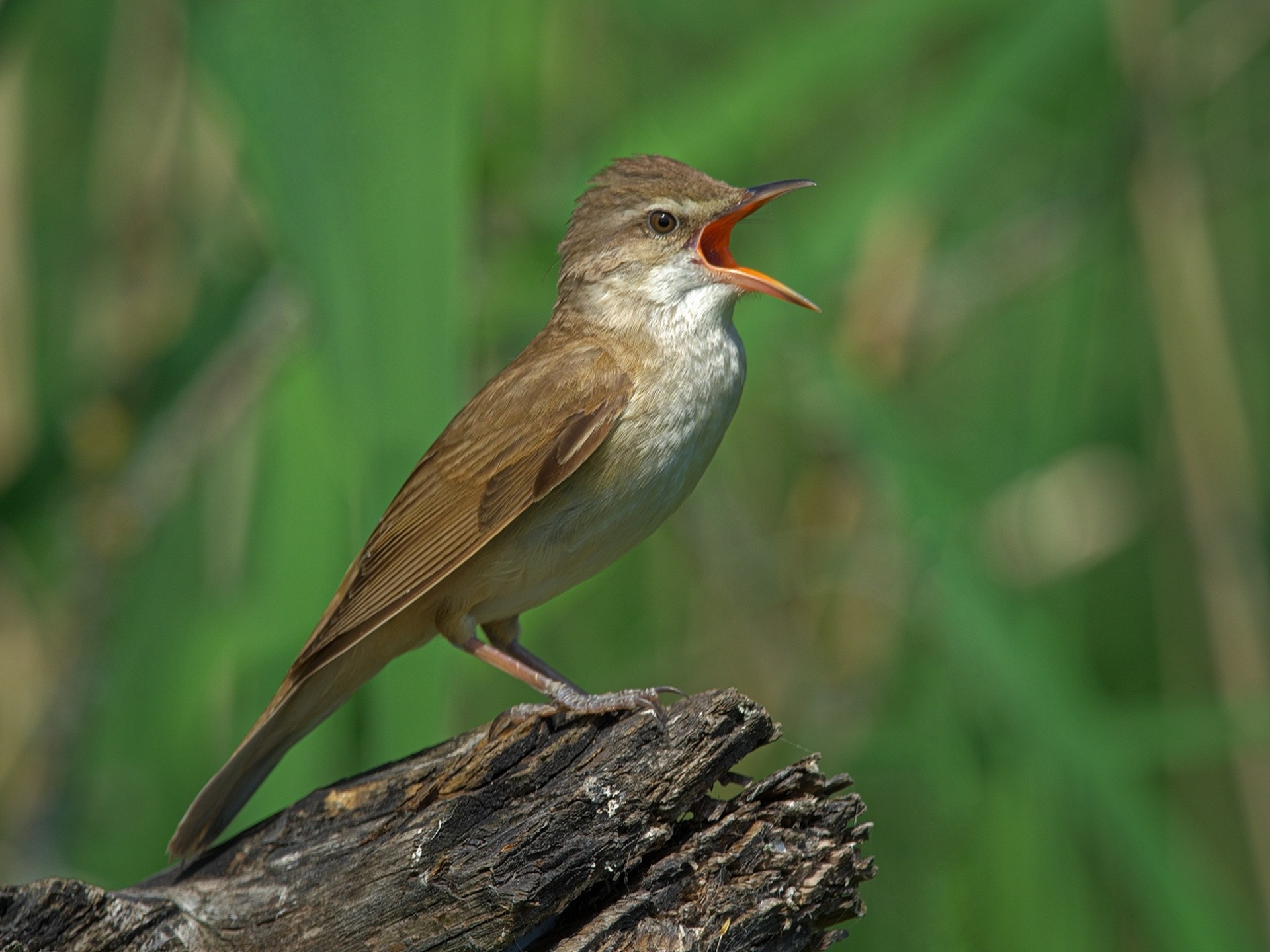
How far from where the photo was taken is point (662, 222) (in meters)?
3.28

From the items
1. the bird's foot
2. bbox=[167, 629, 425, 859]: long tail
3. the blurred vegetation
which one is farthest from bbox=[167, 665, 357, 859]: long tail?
the bird's foot

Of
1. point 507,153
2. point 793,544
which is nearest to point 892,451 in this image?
point 793,544

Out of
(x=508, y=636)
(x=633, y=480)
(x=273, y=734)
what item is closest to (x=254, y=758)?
(x=273, y=734)

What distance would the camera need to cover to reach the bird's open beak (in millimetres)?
2998

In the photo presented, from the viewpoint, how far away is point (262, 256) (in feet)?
12.1

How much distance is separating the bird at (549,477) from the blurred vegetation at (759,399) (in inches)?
4.9

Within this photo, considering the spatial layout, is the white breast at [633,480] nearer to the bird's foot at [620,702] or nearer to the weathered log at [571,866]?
the bird's foot at [620,702]

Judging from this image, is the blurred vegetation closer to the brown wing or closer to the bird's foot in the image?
the brown wing

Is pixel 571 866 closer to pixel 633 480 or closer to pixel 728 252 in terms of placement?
pixel 633 480

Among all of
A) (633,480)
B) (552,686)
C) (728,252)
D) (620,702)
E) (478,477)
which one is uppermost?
(728,252)

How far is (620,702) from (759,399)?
2255mm

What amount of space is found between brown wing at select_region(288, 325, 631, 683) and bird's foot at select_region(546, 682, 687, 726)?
0.47m

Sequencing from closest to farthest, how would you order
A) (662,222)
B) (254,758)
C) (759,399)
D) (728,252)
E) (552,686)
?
(552,686)
(254,758)
(662,222)
(728,252)
(759,399)

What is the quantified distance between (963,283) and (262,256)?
2324mm
